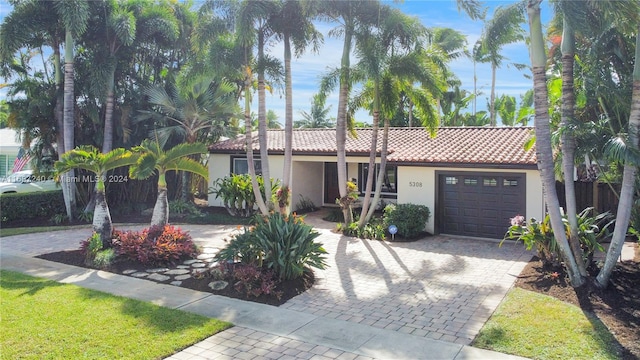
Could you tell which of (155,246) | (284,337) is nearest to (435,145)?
(155,246)

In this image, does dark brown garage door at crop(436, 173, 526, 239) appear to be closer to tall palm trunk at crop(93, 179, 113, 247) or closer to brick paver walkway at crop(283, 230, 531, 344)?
brick paver walkway at crop(283, 230, 531, 344)

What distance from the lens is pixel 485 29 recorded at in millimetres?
9031

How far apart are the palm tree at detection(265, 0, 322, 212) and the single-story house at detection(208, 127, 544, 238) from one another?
11.3 feet

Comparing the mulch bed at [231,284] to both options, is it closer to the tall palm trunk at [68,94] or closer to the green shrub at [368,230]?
the green shrub at [368,230]

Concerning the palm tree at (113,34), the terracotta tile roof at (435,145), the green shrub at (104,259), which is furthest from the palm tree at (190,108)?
the green shrub at (104,259)

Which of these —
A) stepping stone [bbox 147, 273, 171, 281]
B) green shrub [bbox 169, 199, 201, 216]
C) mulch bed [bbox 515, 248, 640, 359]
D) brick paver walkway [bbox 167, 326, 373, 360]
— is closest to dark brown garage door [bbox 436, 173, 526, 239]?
mulch bed [bbox 515, 248, 640, 359]

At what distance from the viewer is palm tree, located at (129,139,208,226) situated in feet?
34.1

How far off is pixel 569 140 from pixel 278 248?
5.76 meters

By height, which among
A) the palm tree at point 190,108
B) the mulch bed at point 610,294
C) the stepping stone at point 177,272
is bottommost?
the mulch bed at point 610,294

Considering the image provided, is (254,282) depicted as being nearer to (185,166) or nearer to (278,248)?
(278,248)

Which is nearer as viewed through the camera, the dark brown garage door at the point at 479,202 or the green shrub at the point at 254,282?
the green shrub at the point at 254,282

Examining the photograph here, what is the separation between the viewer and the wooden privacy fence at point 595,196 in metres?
13.8

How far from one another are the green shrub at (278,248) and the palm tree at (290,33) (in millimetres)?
5094

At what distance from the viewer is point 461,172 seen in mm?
14156
